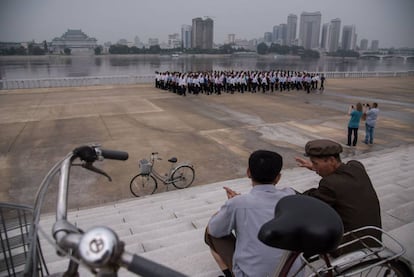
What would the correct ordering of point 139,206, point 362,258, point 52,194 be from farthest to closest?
point 52,194 → point 139,206 → point 362,258

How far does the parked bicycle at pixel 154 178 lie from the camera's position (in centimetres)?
624

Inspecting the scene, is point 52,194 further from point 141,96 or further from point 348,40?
point 348,40

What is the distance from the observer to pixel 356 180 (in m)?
2.52

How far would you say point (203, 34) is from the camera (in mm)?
180000

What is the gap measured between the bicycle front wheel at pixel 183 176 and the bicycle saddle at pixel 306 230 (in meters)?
5.41

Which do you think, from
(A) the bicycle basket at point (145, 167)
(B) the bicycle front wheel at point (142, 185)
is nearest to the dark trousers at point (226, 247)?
(A) the bicycle basket at point (145, 167)

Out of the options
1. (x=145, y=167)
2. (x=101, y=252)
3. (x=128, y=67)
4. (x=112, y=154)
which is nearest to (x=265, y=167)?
(x=112, y=154)

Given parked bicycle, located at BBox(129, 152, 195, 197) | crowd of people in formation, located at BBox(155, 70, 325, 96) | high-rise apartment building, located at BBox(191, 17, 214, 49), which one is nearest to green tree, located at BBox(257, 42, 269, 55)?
high-rise apartment building, located at BBox(191, 17, 214, 49)

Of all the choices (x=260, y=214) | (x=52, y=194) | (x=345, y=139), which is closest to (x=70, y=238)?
(x=260, y=214)

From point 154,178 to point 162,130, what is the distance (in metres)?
4.58

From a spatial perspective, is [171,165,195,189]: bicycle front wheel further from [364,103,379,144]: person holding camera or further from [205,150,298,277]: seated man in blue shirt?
[364,103,379,144]: person holding camera

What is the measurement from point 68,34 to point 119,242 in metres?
222

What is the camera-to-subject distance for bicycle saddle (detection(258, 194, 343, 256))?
1.08 meters

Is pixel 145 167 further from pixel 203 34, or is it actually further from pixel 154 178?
pixel 203 34
